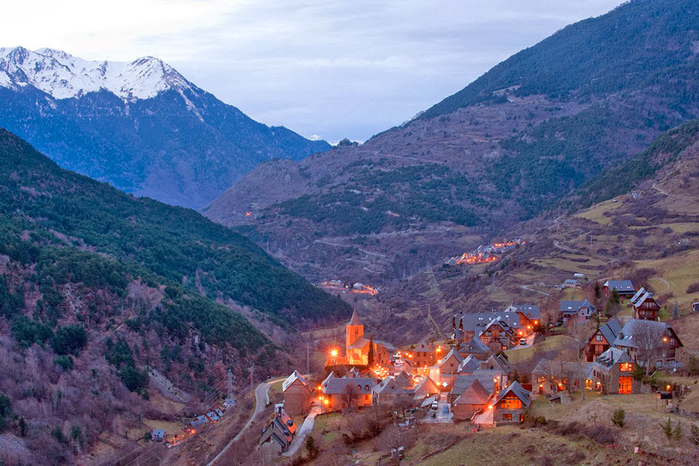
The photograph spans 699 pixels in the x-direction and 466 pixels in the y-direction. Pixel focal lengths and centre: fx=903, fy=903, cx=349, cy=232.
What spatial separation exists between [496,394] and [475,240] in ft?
421

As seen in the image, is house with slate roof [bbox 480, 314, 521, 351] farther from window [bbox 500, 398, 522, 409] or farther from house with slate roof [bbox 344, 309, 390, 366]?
window [bbox 500, 398, 522, 409]

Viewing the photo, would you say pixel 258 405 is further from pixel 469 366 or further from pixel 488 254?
pixel 488 254

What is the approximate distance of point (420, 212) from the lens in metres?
198

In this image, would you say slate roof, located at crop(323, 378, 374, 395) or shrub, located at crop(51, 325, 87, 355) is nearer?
slate roof, located at crop(323, 378, 374, 395)

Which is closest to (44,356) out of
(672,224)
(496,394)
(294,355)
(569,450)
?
(294,355)

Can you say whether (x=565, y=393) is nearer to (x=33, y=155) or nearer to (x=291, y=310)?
(x=291, y=310)

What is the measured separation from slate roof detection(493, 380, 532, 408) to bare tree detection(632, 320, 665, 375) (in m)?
6.69

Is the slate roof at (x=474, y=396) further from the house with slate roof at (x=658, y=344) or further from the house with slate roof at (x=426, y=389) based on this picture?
the house with slate roof at (x=658, y=344)

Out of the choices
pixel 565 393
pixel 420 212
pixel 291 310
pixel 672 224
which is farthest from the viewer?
pixel 420 212

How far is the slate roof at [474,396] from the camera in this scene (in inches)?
2000

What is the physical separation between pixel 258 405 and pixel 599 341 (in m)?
30.0

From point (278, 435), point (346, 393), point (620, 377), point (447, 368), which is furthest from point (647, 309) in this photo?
point (278, 435)

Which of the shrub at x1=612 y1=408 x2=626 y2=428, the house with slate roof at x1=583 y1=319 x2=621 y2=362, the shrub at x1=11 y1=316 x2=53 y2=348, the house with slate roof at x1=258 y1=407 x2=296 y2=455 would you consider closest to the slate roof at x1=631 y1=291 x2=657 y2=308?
→ the house with slate roof at x1=583 y1=319 x2=621 y2=362

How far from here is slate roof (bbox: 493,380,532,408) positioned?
156 ft
